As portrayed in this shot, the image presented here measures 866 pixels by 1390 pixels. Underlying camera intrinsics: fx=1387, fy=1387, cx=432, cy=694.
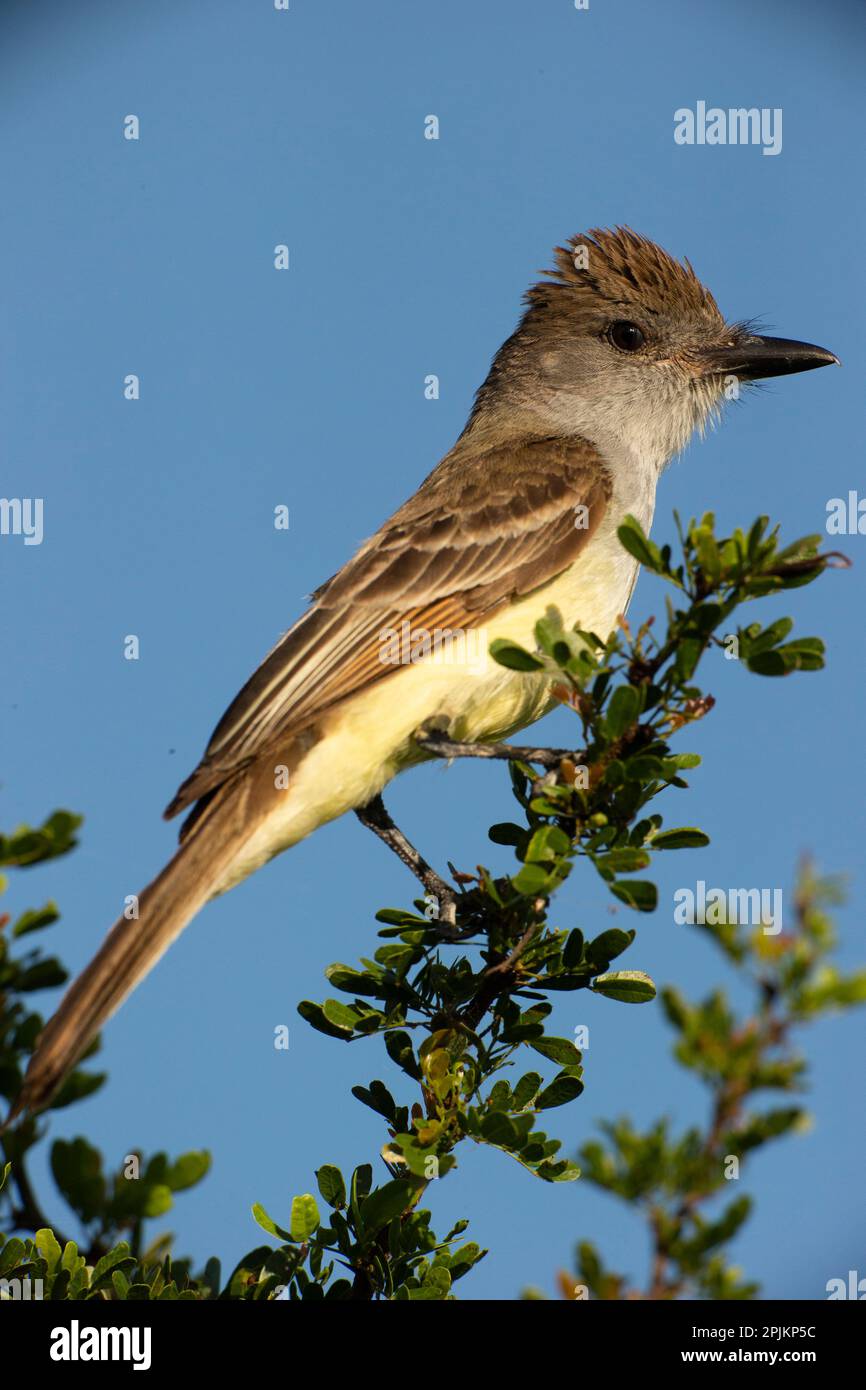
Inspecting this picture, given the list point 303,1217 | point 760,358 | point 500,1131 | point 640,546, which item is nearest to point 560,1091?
point 500,1131

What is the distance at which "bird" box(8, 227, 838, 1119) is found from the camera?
489cm

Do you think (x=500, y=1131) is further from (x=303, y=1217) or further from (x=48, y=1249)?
(x=48, y=1249)

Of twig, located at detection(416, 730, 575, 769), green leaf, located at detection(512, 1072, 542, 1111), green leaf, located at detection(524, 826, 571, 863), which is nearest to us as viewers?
green leaf, located at detection(524, 826, 571, 863)

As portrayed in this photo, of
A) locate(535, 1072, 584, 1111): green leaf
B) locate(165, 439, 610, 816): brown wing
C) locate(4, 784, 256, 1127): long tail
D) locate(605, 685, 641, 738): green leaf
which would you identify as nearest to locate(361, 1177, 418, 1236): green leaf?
locate(535, 1072, 584, 1111): green leaf

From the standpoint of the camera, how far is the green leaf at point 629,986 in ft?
13.3

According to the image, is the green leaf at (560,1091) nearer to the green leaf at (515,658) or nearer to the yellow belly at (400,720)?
the green leaf at (515,658)

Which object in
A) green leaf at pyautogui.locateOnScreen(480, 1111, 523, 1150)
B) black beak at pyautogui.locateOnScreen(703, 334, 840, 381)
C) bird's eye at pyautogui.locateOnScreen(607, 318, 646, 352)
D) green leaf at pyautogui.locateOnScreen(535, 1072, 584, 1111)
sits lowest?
green leaf at pyautogui.locateOnScreen(480, 1111, 523, 1150)

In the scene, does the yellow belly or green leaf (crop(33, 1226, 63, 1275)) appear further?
the yellow belly

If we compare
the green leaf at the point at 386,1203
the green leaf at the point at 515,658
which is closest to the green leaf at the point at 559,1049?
the green leaf at the point at 386,1203

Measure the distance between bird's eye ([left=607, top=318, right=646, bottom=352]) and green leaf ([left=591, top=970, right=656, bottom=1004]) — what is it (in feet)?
12.9

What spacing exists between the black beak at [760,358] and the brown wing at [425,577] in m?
1.09

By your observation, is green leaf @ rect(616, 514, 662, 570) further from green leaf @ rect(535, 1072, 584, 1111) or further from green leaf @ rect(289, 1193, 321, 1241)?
green leaf @ rect(289, 1193, 321, 1241)

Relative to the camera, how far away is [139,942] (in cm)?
431

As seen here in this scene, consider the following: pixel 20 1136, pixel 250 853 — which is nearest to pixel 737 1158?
pixel 20 1136
